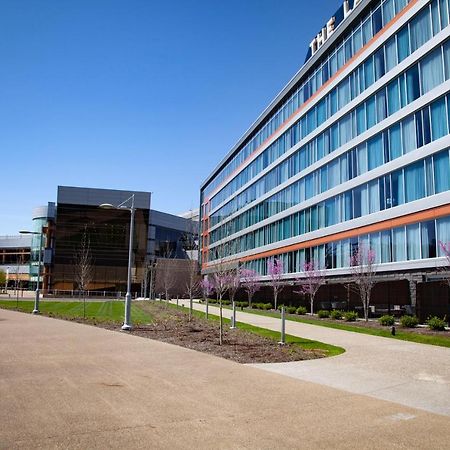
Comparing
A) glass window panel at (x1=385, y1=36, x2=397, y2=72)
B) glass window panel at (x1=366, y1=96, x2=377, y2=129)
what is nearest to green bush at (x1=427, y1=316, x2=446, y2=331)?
glass window panel at (x1=366, y1=96, x2=377, y2=129)

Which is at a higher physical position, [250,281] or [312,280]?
[250,281]

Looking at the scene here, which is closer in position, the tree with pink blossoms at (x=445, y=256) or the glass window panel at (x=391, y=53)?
the tree with pink blossoms at (x=445, y=256)

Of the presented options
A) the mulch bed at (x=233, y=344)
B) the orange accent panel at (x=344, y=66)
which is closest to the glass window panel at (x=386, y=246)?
the orange accent panel at (x=344, y=66)

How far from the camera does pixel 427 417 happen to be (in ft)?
24.5

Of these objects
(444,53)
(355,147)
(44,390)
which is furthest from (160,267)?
(44,390)

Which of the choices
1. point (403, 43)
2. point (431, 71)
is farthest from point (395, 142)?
point (403, 43)

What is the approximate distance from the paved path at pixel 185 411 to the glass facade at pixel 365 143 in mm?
10198

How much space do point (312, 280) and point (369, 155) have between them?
1078cm

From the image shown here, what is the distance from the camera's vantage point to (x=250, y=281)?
54500mm

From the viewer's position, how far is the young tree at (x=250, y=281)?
5413 centimetres

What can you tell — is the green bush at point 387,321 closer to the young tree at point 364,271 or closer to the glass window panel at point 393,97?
→ the young tree at point 364,271

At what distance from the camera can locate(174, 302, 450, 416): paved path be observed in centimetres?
910

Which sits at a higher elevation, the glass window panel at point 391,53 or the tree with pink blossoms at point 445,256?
the glass window panel at point 391,53

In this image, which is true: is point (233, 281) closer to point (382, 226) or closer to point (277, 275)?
point (277, 275)
